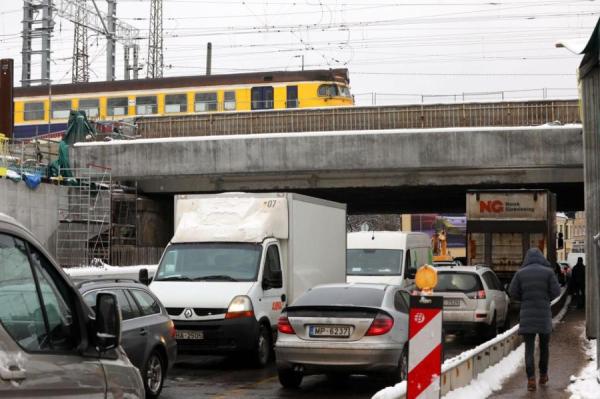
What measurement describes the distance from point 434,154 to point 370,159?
2.22 metres

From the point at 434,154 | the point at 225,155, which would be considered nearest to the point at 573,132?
the point at 434,154

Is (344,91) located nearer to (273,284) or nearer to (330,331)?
(273,284)

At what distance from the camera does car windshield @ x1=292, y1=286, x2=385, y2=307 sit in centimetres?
1193

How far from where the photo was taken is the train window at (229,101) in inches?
1560

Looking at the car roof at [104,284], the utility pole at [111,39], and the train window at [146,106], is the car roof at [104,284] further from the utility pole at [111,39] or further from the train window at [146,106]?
the utility pole at [111,39]

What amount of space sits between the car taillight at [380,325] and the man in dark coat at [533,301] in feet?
5.10

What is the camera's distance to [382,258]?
22859 mm

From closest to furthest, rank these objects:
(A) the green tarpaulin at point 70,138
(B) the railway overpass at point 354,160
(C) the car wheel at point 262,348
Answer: (C) the car wheel at point 262,348, (B) the railway overpass at point 354,160, (A) the green tarpaulin at point 70,138

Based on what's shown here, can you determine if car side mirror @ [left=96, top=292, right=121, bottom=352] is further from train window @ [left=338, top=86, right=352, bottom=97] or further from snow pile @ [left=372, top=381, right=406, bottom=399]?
train window @ [left=338, top=86, right=352, bottom=97]

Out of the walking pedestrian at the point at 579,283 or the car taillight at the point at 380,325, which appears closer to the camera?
the car taillight at the point at 380,325

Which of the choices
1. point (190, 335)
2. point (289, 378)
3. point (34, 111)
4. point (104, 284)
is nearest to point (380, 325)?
point (289, 378)

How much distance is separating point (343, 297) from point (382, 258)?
10788 mm

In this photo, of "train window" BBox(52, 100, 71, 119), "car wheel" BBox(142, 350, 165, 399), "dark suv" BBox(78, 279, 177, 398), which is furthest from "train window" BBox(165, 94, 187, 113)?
"car wheel" BBox(142, 350, 165, 399)

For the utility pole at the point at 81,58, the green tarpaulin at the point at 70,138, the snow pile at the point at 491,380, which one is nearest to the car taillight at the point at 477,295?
the snow pile at the point at 491,380
